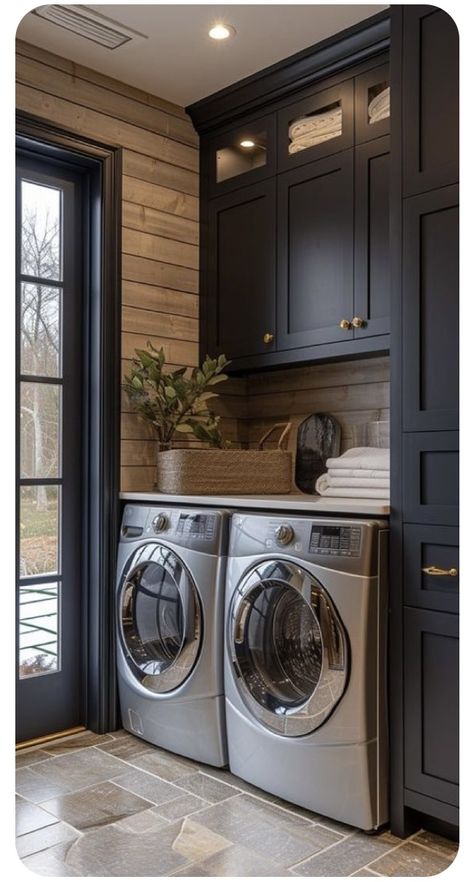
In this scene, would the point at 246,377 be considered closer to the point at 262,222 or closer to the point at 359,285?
the point at 262,222

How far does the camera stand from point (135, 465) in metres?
3.08

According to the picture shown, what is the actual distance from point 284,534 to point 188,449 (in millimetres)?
642

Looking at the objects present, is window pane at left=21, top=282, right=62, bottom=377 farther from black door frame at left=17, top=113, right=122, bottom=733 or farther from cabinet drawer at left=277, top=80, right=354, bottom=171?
cabinet drawer at left=277, top=80, right=354, bottom=171

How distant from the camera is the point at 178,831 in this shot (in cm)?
215

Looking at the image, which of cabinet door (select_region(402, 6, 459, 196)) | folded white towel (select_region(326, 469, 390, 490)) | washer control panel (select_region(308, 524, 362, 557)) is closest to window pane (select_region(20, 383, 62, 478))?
folded white towel (select_region(326, 469, 390, 490))

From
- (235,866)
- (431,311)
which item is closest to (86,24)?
(431,311)

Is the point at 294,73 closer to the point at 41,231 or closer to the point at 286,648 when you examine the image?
the point at 41,231

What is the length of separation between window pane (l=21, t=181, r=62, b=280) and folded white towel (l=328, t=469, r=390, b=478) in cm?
135

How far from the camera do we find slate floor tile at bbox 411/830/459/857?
2031 millimetres

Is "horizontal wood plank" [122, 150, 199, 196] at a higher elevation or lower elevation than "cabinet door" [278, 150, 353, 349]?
higher

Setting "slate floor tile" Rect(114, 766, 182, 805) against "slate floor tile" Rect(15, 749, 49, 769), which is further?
"slate floor tile" Rect(15, 749, 49, 769)

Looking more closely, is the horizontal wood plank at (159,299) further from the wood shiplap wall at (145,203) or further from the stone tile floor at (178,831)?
the stone tile floor at (178,831)

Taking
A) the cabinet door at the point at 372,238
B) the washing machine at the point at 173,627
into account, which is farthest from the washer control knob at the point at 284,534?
the cabinet door at the point at 372,238
